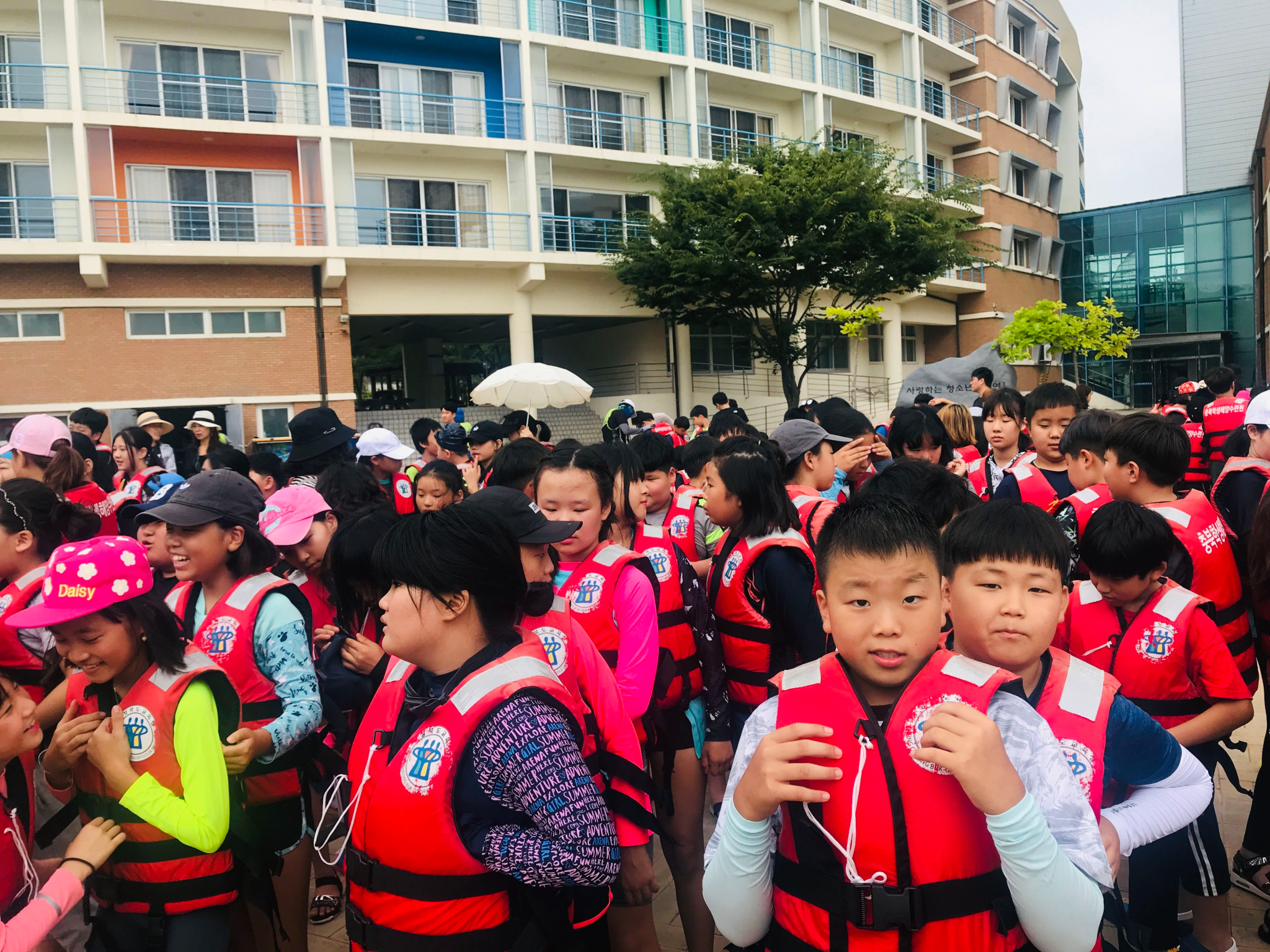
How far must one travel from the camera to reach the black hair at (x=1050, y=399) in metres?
4.59

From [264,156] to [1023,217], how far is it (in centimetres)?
2696

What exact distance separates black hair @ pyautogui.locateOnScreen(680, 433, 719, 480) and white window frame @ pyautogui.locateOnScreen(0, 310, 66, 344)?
645 inches

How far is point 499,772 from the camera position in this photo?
5.60 feet

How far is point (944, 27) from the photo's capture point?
2941cm

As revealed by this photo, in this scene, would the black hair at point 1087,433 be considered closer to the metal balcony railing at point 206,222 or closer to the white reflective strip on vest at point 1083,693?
the white reflective strip on vest at point 1083,693

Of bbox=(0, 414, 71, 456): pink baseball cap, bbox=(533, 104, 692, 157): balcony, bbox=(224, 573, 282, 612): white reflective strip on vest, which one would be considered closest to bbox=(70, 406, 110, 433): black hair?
bbox=(0, 414, 71, 456): pink baseball cap

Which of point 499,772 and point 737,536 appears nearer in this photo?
point 499,772

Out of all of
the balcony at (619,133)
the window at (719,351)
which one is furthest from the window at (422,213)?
the window at (719,351)

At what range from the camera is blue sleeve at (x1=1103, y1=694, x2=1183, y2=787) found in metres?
1.73

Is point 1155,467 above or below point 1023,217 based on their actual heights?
below

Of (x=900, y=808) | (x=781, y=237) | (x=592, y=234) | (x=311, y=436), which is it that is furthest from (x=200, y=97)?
(x=900, y=808)

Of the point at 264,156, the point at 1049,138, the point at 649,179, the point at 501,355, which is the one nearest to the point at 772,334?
the point at 649,179

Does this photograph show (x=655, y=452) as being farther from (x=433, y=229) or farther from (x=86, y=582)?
Answer: (x=433, y=229)

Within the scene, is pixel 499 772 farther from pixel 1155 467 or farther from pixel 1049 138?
pixel 1049 138
